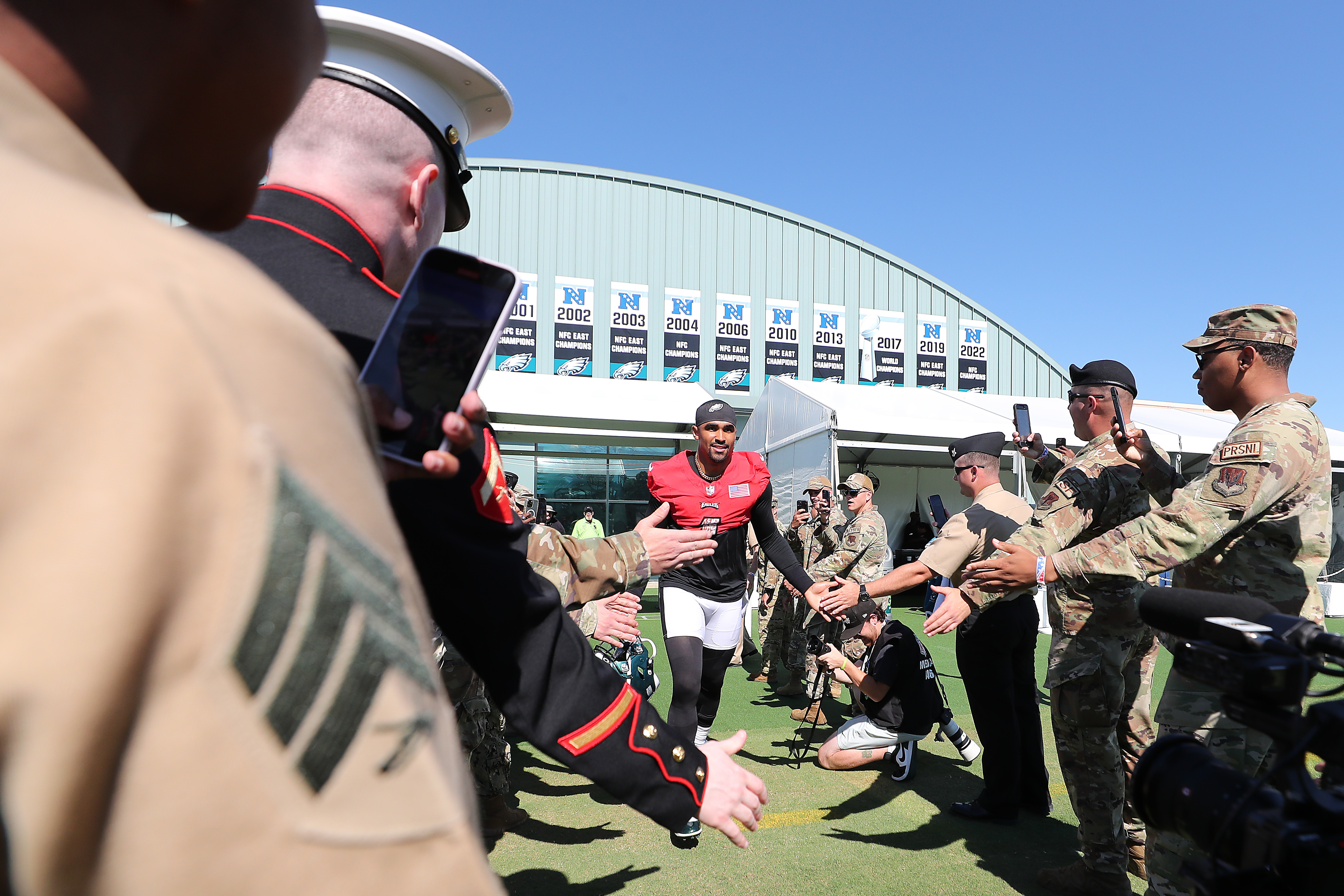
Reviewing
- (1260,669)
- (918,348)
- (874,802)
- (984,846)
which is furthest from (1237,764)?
(918,348)

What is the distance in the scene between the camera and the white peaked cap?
4.56 ft

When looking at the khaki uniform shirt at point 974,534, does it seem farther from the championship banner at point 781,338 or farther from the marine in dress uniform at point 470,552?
the championship banner at point 781,338

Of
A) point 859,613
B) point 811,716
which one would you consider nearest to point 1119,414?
point 859,613

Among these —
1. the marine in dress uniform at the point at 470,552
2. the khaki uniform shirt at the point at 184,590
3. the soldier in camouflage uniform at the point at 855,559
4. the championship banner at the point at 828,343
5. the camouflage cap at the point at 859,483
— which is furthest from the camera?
the championship banner at the point at 828,343

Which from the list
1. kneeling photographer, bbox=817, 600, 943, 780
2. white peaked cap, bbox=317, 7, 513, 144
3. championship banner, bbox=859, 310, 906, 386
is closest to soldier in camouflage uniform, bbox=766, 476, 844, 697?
kneeling photographer, bbox=817, 600, 943, 780

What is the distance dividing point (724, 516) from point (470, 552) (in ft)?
13.0

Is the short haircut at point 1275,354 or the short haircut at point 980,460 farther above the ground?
the short haircut at point 1275,354

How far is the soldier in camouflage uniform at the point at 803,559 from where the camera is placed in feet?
24.8

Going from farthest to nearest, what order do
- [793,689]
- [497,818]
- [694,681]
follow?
[793,689]
[694,681]
[497,818]

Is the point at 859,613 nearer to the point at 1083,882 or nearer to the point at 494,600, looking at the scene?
the point at 1083,882

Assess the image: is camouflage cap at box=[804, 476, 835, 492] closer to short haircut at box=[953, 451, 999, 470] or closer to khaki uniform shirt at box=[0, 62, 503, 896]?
short haircut at box=[953, 451, 999, 470]

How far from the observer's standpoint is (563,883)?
3.51 metres

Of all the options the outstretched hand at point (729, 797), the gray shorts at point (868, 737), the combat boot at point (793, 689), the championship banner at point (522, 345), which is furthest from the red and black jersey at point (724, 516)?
the championship banner at point (522, 345)

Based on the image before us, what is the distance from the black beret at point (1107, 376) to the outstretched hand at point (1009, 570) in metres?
1.28
